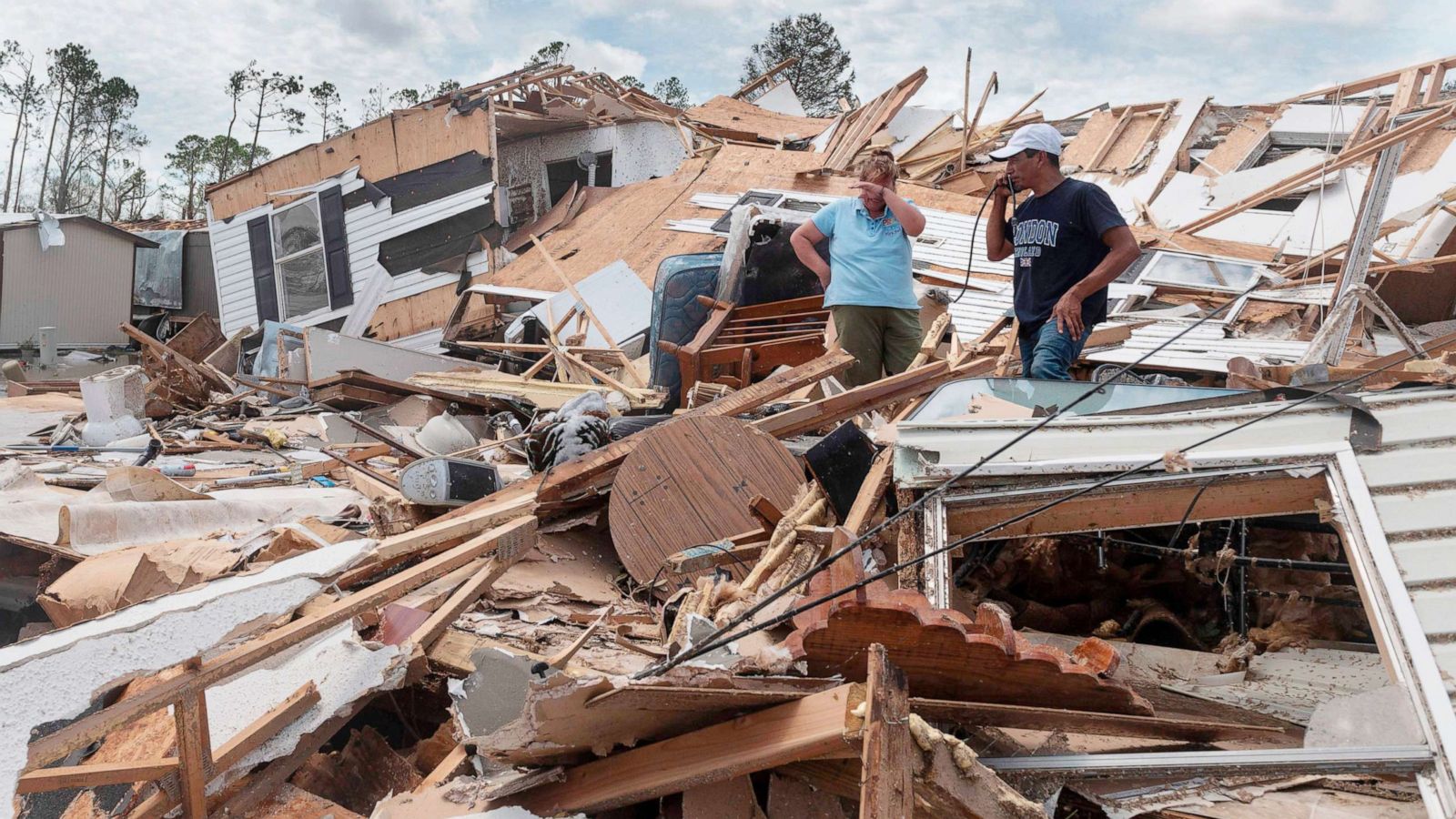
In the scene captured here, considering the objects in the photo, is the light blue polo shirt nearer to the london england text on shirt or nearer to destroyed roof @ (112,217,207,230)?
the london england text on shirt

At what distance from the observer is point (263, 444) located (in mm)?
8148

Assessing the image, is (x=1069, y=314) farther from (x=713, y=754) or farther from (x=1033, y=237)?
(x=713, y=754)

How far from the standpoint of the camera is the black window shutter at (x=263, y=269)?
50.0 feet

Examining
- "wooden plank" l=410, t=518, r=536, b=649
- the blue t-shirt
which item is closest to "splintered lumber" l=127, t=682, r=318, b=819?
"wooden plank" l=410, t=518, r=536, b=649

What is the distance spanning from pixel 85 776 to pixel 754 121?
49.6 ft

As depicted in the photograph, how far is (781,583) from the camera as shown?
9.99 ft

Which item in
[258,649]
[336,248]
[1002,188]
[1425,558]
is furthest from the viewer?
[336,248]

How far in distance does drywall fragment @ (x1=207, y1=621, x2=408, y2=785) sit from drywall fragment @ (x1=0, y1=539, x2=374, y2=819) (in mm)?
334

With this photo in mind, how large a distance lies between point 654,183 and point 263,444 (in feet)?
21.1

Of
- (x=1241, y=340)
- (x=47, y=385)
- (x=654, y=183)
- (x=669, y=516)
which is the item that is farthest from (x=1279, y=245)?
(x=47, y=385)

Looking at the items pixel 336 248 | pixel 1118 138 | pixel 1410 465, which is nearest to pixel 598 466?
A: pixel 1410 465

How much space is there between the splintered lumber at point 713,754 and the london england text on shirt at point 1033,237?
9.81 ft

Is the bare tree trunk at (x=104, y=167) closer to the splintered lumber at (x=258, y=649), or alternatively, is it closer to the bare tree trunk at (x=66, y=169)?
the bare tree trunk at (x=66, y=169)

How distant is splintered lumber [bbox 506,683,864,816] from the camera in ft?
5.94
